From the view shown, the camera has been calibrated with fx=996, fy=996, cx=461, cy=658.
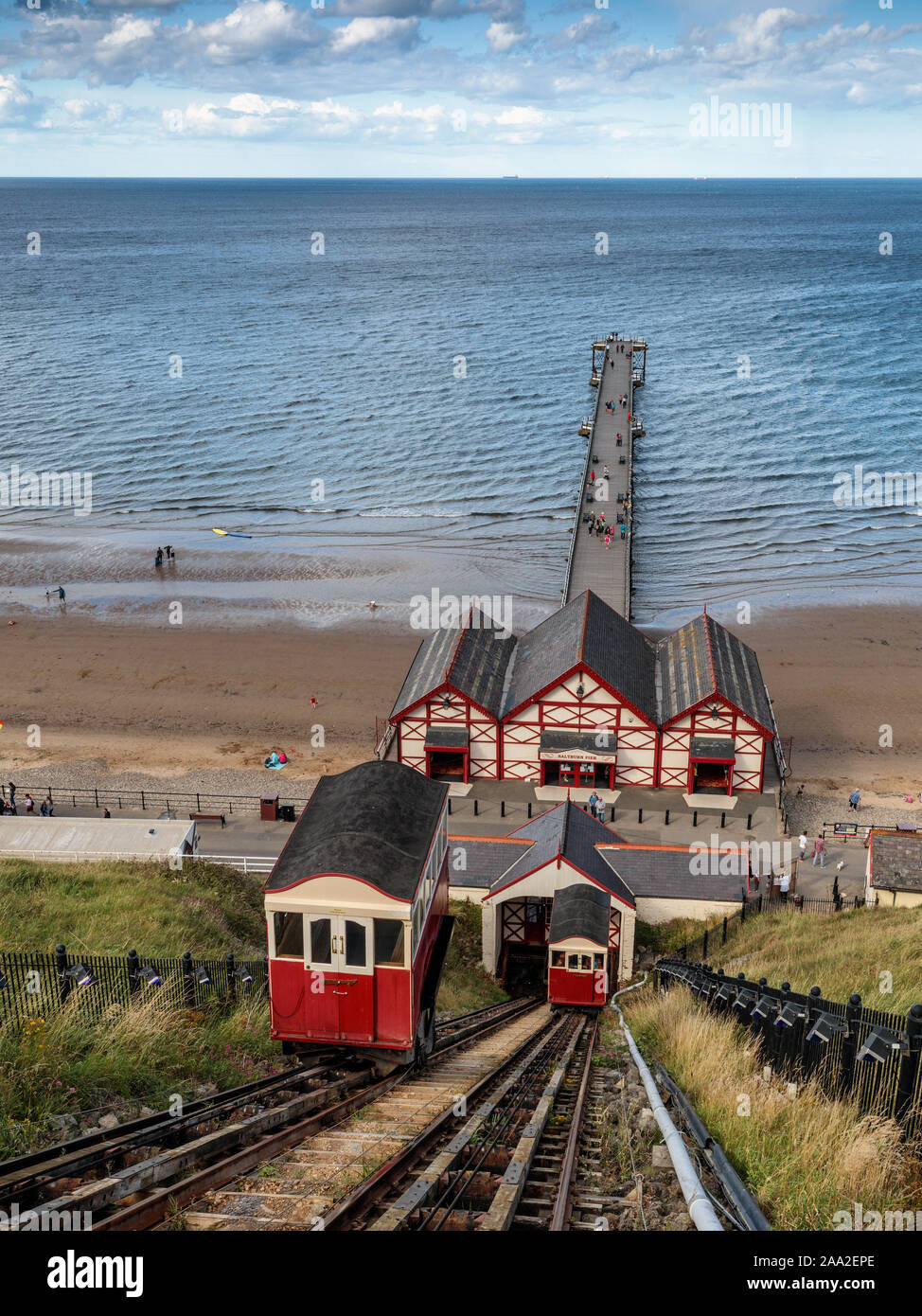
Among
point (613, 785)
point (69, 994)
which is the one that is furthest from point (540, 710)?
point (69, 994)

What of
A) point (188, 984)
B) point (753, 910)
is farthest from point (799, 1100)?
point (753, 910)

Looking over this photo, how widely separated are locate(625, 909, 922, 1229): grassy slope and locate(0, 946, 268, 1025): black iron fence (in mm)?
6980

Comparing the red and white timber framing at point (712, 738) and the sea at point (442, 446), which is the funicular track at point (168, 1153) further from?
the sea at point (442, 446)

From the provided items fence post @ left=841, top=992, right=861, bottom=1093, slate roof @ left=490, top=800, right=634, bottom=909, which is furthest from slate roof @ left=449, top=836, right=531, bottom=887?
fence post @ left=841, top=992, right=861, bottom=1093

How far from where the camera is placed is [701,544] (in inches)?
2469

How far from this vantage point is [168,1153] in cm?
921

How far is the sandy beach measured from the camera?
3928 cm

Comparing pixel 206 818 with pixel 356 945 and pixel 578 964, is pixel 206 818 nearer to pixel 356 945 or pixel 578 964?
pixel 578 964

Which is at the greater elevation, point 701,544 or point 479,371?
point 479,371

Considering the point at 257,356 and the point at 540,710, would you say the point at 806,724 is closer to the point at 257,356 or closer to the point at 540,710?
the point at 540,710

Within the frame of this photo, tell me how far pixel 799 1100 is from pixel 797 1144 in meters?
0.95

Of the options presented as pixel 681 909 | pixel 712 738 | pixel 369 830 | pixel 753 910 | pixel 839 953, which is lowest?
pixel 753 910

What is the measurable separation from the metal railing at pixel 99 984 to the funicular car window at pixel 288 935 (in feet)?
4.40
